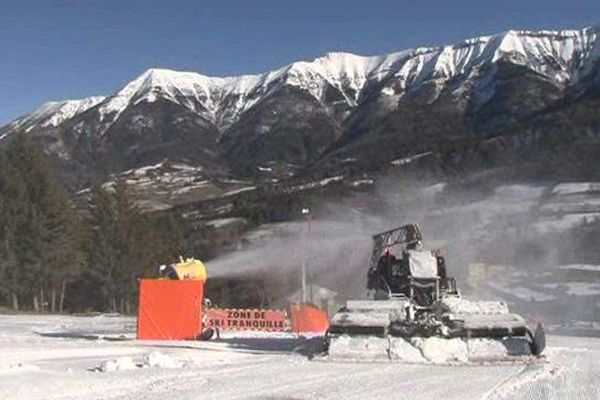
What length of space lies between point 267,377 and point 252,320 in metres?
18.8

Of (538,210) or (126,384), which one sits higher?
(538,210)

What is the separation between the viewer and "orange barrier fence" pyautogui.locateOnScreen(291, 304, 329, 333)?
109ft

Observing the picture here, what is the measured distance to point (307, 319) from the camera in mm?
33719

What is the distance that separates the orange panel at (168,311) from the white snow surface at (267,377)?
4808 millimetres

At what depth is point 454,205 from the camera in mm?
66750

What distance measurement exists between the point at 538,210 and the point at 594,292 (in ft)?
35.5

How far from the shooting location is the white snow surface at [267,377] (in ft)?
46.8

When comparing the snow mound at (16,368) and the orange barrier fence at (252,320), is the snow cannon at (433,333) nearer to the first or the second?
the snow mound at (16,368)

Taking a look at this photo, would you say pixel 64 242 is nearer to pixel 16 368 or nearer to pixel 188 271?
pixel 188 271

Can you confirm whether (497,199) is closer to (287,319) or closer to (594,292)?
(594,292)

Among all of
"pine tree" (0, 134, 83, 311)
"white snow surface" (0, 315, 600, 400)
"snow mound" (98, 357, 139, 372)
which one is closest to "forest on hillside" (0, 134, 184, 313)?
"pine tree" (0, 134, 83, 311)

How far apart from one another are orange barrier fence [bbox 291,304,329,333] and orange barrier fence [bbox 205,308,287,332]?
115cm

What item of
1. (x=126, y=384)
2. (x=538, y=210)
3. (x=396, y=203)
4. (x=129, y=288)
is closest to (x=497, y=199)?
(x=538, y=210)

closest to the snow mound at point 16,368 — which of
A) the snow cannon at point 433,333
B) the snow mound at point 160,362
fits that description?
the snow mound at point 160,362
